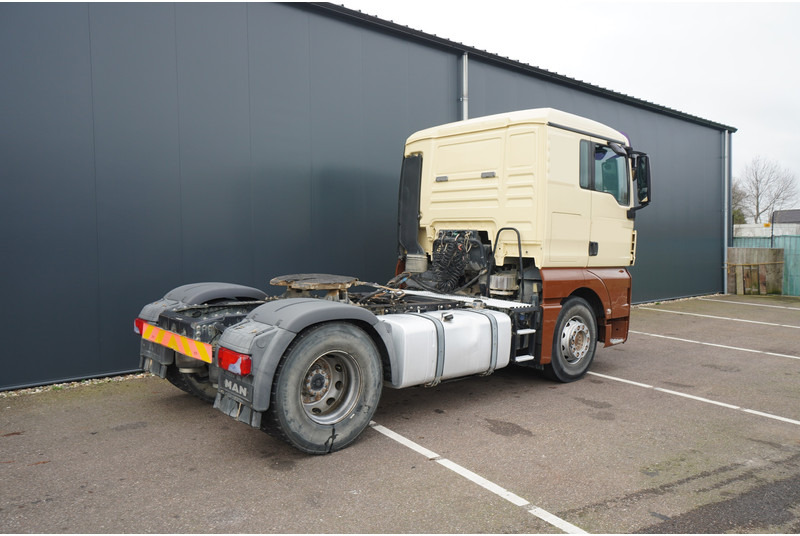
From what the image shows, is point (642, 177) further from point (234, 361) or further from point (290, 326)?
point (234, 361)

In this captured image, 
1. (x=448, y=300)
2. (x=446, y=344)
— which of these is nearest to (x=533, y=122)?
(x=448, y=300)

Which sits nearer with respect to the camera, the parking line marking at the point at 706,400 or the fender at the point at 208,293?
the parking line marking at the point at 706,400

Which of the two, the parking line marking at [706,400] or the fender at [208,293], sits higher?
the fender at [208,293]

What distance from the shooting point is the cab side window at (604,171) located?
6.50m

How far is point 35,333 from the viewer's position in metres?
6.14

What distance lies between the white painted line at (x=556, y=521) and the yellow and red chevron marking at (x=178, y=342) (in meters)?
2.57

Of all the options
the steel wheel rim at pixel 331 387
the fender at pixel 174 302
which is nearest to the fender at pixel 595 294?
the steel wheel rim at pixel 331 387

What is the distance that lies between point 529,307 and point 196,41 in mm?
5333

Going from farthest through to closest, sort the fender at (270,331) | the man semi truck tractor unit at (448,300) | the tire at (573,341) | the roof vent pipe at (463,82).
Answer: the roof vent pipe at (463,82)
the tire at (573,341)
the man semi truck tractor unit at (448,300)
the fender at (270,331)

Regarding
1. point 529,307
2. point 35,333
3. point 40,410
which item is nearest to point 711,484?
point 529,307

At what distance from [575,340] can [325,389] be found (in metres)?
3.46

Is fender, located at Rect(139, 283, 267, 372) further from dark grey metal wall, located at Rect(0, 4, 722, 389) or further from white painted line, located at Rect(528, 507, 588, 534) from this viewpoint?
white painted line, located at Rect(528, 507, 588, 534)

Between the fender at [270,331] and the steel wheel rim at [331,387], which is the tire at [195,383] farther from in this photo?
the steel wheel rim at [331,387]

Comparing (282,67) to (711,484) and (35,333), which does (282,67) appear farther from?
(711,484)
